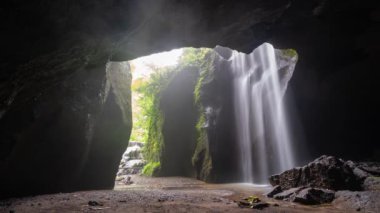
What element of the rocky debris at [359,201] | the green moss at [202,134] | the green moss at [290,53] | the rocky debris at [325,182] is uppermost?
the green moss at [290,53]

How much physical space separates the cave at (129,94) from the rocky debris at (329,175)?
3 cm

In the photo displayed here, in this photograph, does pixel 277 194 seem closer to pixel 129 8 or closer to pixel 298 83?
pixel 129 8

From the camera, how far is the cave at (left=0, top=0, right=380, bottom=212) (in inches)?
201

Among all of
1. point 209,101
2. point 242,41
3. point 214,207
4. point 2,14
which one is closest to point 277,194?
point 214,207

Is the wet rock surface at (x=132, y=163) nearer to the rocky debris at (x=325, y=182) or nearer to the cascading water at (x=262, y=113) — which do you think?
the cascading water at (x=262, y=113)

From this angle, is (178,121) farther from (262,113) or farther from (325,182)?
(325,182)

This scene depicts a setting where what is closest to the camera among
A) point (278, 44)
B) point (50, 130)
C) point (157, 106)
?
point (50, 130)

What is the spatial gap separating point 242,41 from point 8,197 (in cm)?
748

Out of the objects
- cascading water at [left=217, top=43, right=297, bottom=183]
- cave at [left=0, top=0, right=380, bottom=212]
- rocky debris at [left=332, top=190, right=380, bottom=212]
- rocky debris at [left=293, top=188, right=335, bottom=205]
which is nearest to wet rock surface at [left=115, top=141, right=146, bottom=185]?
cave at [left=0, top=0, right=380, bottom=212]

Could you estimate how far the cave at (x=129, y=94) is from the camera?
16.7 ft

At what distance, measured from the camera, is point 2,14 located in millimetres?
3748

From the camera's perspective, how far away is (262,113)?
557 inches

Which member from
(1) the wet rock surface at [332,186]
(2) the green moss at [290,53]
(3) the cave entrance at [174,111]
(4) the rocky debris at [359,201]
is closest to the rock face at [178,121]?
(3) the cave entrance at [174,111]

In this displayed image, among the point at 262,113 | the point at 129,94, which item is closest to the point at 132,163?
the point at 129,94
